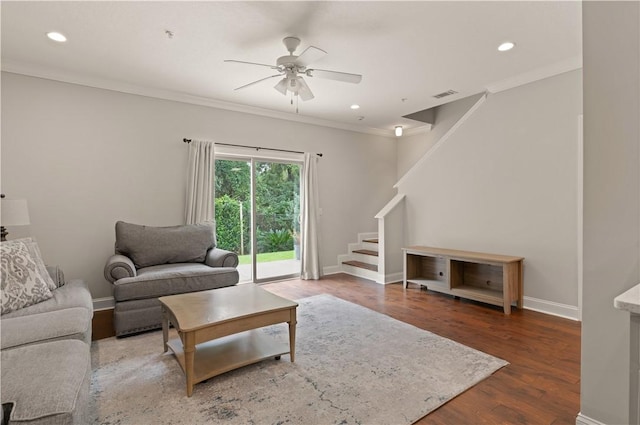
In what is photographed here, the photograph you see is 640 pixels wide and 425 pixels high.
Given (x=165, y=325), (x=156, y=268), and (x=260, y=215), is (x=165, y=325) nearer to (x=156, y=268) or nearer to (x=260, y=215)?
(x=156, y=268)

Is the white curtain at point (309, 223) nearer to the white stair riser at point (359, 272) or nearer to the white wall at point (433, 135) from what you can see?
the white stair riser at point (359, 272)

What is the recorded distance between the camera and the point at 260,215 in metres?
5.23

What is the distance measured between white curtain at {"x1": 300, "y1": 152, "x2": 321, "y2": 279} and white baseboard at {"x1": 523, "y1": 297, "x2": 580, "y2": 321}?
119 inches

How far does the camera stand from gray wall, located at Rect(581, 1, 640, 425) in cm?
154

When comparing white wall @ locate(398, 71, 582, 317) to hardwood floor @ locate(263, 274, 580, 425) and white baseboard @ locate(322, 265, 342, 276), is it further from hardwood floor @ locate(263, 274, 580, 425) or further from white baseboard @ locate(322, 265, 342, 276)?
white baseboard @ locate(322, 265, 342, 276)

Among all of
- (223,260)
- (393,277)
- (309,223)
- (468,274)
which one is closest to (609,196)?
(468,274)

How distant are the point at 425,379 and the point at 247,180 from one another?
381cm

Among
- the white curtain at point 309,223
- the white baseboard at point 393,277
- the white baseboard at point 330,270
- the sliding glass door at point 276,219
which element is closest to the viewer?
the white baseboard at point 393,277

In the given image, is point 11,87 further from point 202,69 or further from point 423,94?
point 423,94

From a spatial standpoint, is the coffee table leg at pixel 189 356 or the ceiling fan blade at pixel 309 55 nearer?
the coffee table leg at pixel 189 356

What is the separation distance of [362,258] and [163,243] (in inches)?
136

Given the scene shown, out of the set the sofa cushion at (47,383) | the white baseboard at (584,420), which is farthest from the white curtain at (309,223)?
the white baseboard at (584,420)

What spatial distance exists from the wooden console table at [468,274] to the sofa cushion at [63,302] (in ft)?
12.5

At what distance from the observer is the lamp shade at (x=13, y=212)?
2.91m
